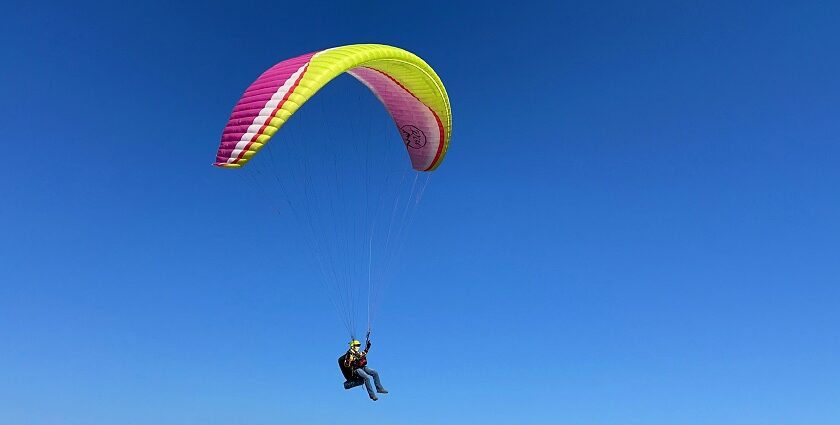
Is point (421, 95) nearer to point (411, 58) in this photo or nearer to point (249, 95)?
point (411, 58)

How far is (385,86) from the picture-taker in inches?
886

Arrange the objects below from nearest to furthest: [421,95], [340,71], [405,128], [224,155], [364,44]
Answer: [224,155] < [340,71] < [364,44] < [421,95] < [405,128]

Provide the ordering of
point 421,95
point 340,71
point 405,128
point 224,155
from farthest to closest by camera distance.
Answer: point 405,128
point 421,95
point 340,71
point 224,155

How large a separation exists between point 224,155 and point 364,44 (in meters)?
4.98

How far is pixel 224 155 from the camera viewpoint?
16531 mm

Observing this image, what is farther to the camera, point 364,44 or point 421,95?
point 421,95

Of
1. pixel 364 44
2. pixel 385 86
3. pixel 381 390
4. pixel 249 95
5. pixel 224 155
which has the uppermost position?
pixel 385 86

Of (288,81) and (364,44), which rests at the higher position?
(364,44)

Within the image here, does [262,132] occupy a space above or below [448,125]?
below

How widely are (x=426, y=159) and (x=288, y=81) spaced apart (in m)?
7.99

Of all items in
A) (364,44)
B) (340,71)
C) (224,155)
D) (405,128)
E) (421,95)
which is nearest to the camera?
(224,155)

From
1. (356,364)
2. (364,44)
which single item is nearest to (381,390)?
(356,364)

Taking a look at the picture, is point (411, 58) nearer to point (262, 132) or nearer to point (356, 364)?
point (262, 132)

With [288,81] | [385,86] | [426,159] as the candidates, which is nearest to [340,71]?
[288,81]
